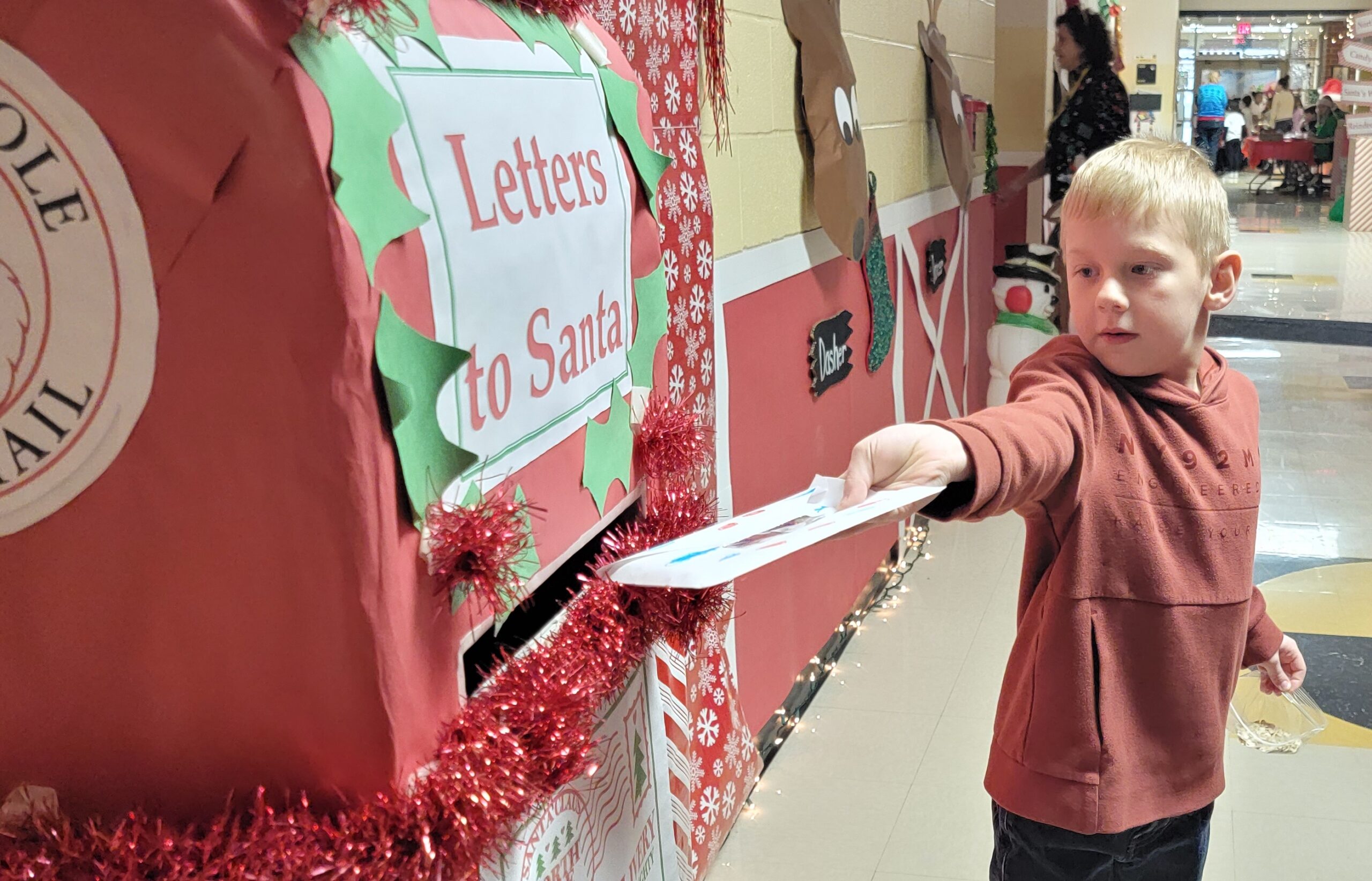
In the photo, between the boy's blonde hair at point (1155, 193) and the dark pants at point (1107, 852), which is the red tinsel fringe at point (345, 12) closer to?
the boy's blonde hair at point (1155, 193)

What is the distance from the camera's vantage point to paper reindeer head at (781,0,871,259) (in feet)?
7.86

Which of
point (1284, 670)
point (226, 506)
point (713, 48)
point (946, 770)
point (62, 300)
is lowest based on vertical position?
point (946, 770)

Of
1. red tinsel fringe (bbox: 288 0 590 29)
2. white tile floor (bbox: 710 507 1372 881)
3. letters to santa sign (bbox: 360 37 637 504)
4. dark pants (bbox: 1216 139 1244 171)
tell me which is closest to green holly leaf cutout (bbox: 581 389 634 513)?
letters to santa sign (bbox: 360 37 637 504)

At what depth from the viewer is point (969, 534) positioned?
Answer: 4.00 meters

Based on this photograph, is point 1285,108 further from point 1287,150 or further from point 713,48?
point 713,48

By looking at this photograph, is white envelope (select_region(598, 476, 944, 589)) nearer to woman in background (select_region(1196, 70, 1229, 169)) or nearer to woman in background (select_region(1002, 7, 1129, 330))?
woman in background (select_region(1002, 7, 1129, 330))

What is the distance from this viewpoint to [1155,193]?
1178 millimetres

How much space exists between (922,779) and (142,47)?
219cm

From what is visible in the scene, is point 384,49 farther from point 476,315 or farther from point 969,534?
point 969,534

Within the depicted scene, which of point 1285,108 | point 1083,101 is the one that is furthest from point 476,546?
point 1285,108

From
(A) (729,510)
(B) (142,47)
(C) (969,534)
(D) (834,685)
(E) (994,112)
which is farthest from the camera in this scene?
(E) (994,112)

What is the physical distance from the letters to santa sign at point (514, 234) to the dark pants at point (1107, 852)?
77 centimetres

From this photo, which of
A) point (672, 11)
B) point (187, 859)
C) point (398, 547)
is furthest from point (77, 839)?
point (672, 11)

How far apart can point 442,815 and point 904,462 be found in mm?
468
